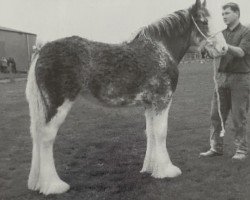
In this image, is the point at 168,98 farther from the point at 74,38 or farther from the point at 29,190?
the point at 29,190

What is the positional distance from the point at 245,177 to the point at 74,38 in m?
3.34

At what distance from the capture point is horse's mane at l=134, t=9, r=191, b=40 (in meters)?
6.23

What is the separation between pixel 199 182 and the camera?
19.7 ft

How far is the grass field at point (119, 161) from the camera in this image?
5.62m

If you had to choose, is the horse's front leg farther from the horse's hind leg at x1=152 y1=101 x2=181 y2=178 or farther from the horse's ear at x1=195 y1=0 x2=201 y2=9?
the horse's ear at x1=195 y1=0 x2=201 y2=9

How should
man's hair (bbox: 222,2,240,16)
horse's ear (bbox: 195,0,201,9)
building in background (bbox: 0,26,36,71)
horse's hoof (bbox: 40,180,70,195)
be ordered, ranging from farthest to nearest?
1. building in background (bbox: 0,26,36,71)
2. man's hair (bbox: 222,2,240,16)
3. horse's ear (bbox: 195,0,201,9)
4. horse's hoof (bbox: 40,180,70,195)

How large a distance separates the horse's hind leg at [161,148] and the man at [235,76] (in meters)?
1.48

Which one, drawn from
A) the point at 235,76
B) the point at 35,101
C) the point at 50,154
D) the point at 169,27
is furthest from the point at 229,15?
the point at 50,154

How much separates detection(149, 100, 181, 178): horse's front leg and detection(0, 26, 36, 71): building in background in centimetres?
3442

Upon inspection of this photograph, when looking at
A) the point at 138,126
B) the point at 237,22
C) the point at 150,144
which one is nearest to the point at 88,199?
the point at 150,144

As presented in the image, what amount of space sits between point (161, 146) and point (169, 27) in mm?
1887

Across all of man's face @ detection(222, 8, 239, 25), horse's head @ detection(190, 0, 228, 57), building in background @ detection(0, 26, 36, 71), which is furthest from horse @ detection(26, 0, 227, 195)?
building in background @ detection(0, 26, 36, 71)

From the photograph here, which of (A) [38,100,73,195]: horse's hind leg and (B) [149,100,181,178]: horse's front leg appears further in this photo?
(B) [149,100,181,178]: horse's front leg

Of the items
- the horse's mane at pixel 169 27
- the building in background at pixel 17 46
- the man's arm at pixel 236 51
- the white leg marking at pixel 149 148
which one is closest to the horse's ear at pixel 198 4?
the horse's mane at pixel 169 27
